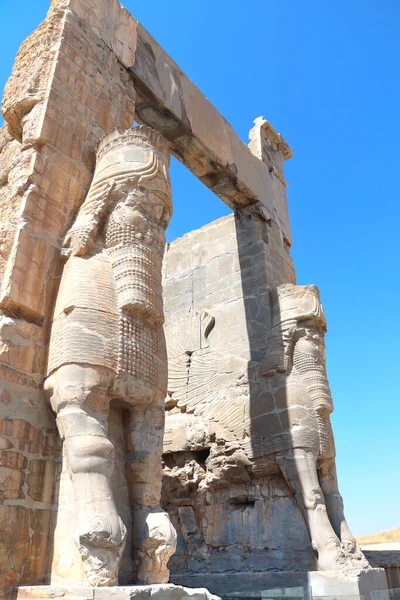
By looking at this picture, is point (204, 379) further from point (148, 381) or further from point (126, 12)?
point (126, 12)

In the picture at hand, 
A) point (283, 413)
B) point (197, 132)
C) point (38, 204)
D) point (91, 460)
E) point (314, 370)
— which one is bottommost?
point (91, 460)

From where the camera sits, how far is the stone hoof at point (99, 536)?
A: 8.11 ft

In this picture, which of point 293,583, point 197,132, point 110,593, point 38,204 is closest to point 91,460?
point 110,593

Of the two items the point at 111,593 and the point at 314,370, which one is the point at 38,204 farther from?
the point at 314,370

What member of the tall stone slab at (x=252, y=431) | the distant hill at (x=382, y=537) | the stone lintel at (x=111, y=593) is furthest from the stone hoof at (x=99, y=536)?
the distant hill at (x=382, y=537)

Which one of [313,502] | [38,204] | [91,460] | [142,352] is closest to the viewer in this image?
[91,460]

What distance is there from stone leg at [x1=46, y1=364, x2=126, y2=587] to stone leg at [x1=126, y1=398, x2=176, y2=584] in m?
0.30

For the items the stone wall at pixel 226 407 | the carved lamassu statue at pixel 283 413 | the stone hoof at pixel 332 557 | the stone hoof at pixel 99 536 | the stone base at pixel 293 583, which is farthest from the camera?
the stone wall at pixel 226 407

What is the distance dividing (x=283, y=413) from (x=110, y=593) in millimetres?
3322

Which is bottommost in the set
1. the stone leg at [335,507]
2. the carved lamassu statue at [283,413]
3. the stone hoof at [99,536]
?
the stone hoof at [99,536]

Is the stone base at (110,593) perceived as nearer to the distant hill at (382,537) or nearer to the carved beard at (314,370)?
the carved beard at (314,370)

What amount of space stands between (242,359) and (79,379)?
11.4 feet

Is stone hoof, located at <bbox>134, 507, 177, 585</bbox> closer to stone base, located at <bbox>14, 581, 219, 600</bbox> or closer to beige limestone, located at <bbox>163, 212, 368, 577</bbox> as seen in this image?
stone base, located at <bbox>14, 581, 219, 600</bbox>

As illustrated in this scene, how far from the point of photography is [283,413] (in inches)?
215
